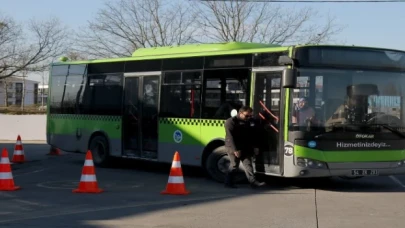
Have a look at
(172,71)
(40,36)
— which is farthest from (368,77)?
(40,36)

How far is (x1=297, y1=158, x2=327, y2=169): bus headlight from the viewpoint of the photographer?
38.7 feet

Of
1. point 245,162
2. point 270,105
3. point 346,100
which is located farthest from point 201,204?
point 346,100

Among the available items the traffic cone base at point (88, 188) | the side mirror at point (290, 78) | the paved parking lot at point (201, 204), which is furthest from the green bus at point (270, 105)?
the traffic cone base at point (88, 188)

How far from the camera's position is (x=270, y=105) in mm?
12438

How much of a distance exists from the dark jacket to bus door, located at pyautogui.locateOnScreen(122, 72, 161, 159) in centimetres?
315

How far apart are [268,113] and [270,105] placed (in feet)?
0.54

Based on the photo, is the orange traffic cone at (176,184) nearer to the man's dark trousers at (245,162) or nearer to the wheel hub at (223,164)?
the man's dark trousers at (245,162)

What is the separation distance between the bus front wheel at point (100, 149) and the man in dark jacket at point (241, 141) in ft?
17.3

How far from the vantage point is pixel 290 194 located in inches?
475

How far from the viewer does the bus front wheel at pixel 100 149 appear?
1698cm

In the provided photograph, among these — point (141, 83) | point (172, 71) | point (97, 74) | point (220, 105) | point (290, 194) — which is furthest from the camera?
point (97, 74)

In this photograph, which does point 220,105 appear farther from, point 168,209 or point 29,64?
point 29,64

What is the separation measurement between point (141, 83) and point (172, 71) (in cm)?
129

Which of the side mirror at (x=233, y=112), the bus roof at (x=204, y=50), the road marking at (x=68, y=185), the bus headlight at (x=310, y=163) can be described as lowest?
the road marking at (x=68, y=185)
